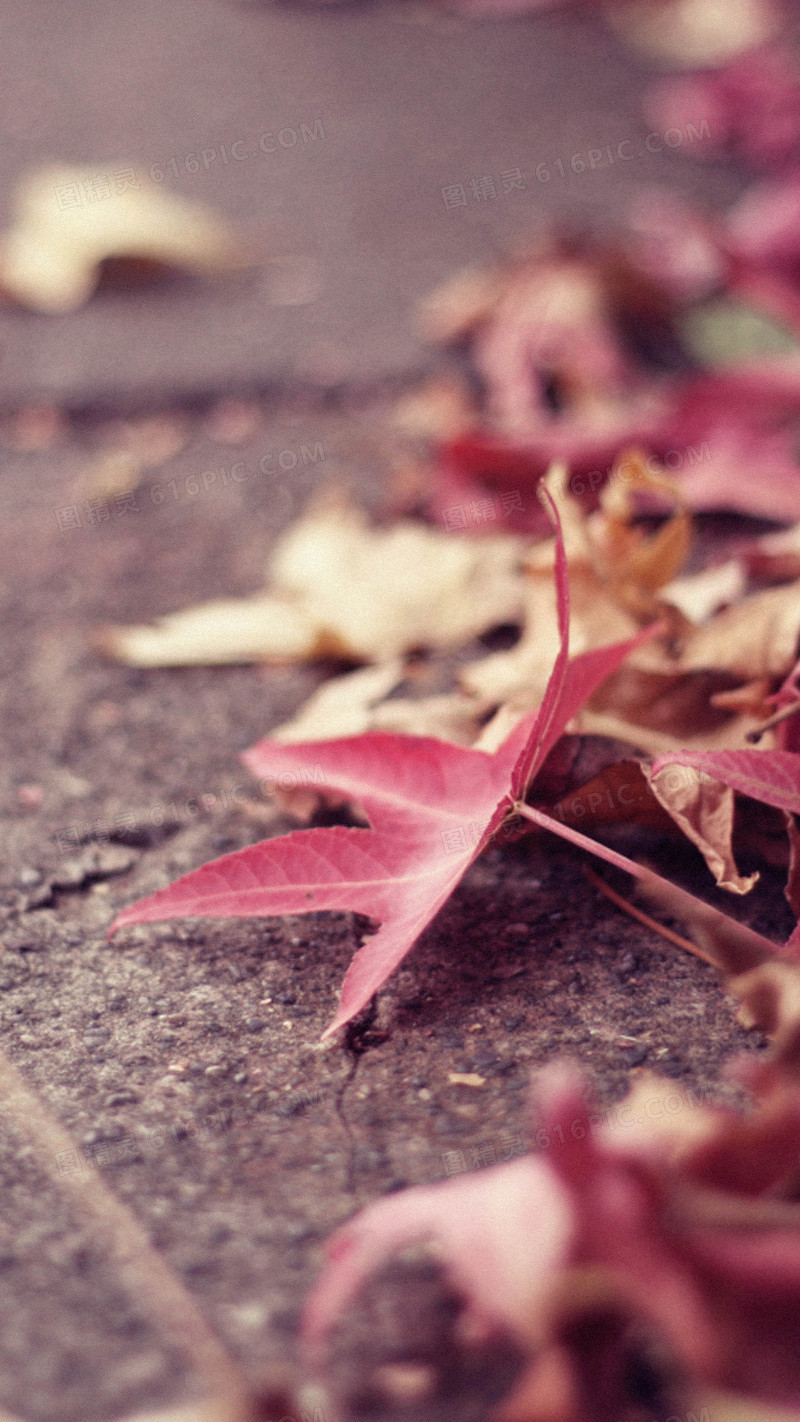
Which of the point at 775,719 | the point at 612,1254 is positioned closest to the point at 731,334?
the point at 775,719

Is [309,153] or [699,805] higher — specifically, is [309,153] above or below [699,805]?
above

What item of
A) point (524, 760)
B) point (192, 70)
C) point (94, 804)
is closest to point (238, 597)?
point (94, 804)

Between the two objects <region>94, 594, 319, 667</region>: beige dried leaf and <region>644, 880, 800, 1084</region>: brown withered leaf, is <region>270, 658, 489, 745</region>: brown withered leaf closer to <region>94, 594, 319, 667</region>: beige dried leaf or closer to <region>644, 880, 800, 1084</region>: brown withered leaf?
<region>94, 594, 319, 667</region>: beige dried leaf

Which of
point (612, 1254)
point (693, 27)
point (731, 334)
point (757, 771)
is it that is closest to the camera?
point (612, 1254)

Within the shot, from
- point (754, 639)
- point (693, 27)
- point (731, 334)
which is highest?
point (693, 27)

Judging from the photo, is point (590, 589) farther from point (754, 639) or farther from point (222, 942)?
point (222, 942)

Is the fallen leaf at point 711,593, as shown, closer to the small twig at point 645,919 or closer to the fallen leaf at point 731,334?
→ the small twig at point 645,919

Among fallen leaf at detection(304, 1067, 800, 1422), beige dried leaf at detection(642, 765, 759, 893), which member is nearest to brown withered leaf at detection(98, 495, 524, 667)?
beige dried leaf at detection(642, 765, 759, 893)

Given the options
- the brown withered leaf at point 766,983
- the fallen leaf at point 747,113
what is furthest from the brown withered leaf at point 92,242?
the brown withered leaf at point 766,983
